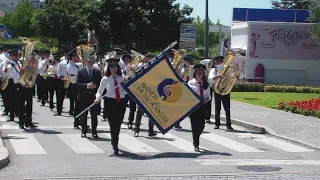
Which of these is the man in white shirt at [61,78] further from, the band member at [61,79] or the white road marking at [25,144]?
the white road marking at [25,144]

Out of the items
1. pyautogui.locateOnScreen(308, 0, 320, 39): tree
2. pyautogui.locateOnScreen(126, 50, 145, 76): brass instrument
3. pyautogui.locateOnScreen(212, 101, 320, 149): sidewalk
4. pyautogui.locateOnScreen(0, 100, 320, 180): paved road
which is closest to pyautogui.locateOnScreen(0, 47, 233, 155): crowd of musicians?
pyautogui.locateOnScreen(126, 50, 145, 76): brass instrument

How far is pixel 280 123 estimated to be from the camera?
18641 millimetres

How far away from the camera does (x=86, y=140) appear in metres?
14.7

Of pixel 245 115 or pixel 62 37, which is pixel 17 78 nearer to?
pixel 245 115

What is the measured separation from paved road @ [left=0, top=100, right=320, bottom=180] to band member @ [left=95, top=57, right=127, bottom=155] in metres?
0.49

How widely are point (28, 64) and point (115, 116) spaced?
4.94 metres

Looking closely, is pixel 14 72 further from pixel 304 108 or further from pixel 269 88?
pixel 269 88

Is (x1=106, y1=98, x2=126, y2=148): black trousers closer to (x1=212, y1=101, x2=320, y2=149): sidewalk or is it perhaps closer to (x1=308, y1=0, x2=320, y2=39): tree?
(x1=212, y1=101, x2=320, y2=149): sidewalk

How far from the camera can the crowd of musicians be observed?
42.4 feet

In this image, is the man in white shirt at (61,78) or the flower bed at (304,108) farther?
the flower bed at (304,108)

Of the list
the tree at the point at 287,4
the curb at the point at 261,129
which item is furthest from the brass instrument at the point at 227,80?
the tree at the point at 287,4

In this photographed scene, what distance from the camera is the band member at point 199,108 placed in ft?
43.6

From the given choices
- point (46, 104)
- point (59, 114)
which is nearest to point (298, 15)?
point (46, 104)

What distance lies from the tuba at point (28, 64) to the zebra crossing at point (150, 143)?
1639 mm
